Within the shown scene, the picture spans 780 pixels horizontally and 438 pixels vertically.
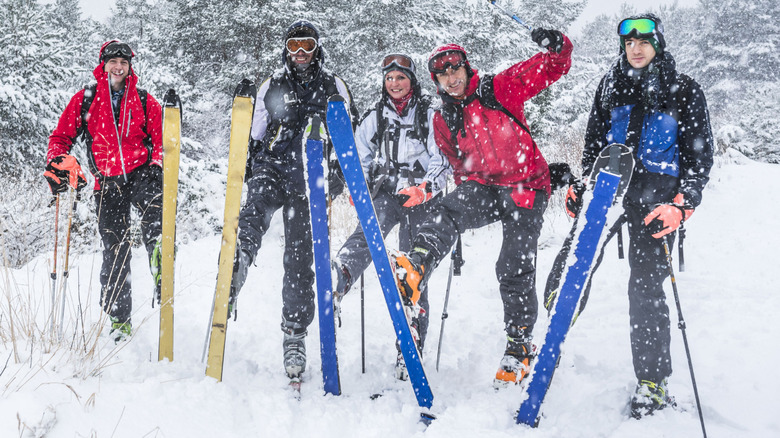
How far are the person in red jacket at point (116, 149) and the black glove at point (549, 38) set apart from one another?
2881 millimetres

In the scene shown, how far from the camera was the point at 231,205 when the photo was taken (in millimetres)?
2482

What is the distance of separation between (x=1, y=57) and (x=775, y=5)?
41033mm

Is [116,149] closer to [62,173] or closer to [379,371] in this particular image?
[62,173]

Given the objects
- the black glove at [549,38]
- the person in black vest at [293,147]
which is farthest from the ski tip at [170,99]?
the black glove at [549,38]

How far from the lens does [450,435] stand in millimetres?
2160

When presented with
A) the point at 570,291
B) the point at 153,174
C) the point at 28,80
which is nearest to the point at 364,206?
the point at 570,291

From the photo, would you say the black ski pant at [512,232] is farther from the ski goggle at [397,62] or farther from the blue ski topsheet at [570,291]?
the ski goggle at [397,62]

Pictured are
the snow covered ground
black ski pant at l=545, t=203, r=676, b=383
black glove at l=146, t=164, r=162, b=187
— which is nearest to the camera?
the snow covered ground

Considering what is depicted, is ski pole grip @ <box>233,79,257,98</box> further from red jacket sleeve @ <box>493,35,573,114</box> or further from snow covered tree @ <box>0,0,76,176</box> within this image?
snow covered tree @ <box>0,0,76,176</box>

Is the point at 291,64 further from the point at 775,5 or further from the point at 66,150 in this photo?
the point at 775,5

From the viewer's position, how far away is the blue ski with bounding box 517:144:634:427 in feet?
6.91

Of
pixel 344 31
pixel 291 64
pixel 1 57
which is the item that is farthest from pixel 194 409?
pixel 344 31

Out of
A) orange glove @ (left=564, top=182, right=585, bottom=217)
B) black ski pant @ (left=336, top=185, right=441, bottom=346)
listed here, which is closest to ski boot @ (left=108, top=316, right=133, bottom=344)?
black ski pant @ (left=336, top=185, right=441, bottom=346)

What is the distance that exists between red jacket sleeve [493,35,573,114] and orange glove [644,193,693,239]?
3.08ft
